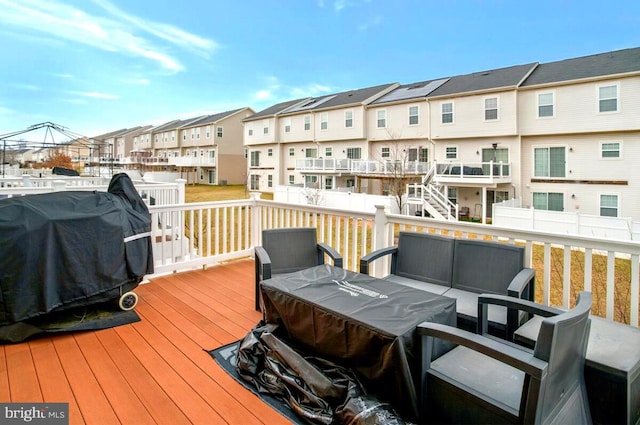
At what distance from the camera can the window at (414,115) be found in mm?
16883

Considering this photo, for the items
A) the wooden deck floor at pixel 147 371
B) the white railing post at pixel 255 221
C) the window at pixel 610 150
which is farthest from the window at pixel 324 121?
the wooden deck floor at pixel 147 371

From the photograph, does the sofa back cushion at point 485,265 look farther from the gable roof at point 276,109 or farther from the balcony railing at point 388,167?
the gable roof at point 276,109

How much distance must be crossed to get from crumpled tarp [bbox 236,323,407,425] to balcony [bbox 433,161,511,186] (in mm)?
14047

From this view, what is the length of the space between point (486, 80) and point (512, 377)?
16737mm

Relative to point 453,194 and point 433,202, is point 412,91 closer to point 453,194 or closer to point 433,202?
point 453,194

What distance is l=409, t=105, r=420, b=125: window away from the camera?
1688 cm

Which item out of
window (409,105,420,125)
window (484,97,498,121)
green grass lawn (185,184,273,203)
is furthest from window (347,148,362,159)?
window (484,97,498,121)

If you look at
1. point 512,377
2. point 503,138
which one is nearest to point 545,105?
point 503,138

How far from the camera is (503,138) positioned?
14945 mm

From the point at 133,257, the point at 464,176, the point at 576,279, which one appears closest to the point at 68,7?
the point at 133,257

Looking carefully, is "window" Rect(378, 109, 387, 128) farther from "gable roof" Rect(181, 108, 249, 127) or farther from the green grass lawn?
"gable roof" Rect(181, 108, 249, 127)

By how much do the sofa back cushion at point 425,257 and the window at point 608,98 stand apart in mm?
14131

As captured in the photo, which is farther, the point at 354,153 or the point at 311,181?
the point at 311,181

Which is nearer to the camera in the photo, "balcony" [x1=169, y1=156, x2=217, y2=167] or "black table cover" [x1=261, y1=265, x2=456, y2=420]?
"black table cover" [x1=261, y1=265, x2=456, y2=420]
